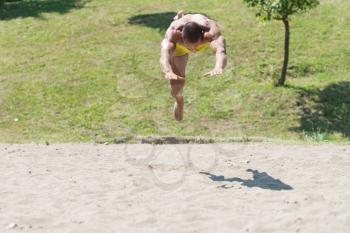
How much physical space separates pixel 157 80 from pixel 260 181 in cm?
926

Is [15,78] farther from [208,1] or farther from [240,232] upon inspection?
[240,232]

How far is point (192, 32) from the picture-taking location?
8.13 metres

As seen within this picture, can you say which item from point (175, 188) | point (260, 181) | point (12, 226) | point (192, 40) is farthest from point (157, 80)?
point (12, 226)

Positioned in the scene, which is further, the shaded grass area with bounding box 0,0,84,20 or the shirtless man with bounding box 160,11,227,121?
the shaded grass area with bounding box 0,0,84,20

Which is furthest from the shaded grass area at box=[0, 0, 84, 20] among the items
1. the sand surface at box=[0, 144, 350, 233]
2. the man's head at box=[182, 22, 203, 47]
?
the man's head at box=[182, 22, 203, 47]

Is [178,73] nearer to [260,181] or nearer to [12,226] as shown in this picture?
[260,181]

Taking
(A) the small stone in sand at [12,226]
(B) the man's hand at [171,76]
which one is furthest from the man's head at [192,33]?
(A) the small stone in sand at [12,226]

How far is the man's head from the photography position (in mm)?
8146

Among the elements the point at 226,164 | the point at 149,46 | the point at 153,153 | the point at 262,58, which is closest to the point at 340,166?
the point at 226,164

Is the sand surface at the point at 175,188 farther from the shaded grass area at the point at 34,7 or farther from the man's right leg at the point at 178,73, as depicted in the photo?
the shaded grass area at the point at 34,7

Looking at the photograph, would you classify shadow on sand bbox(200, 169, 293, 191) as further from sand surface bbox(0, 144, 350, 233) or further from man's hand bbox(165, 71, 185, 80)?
man's hand bbox(165, 71, 185, 80)

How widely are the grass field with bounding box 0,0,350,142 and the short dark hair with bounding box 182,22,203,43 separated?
6699 millimetres

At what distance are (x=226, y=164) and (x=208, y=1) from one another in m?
14.6

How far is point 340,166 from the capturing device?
9.62 metres
